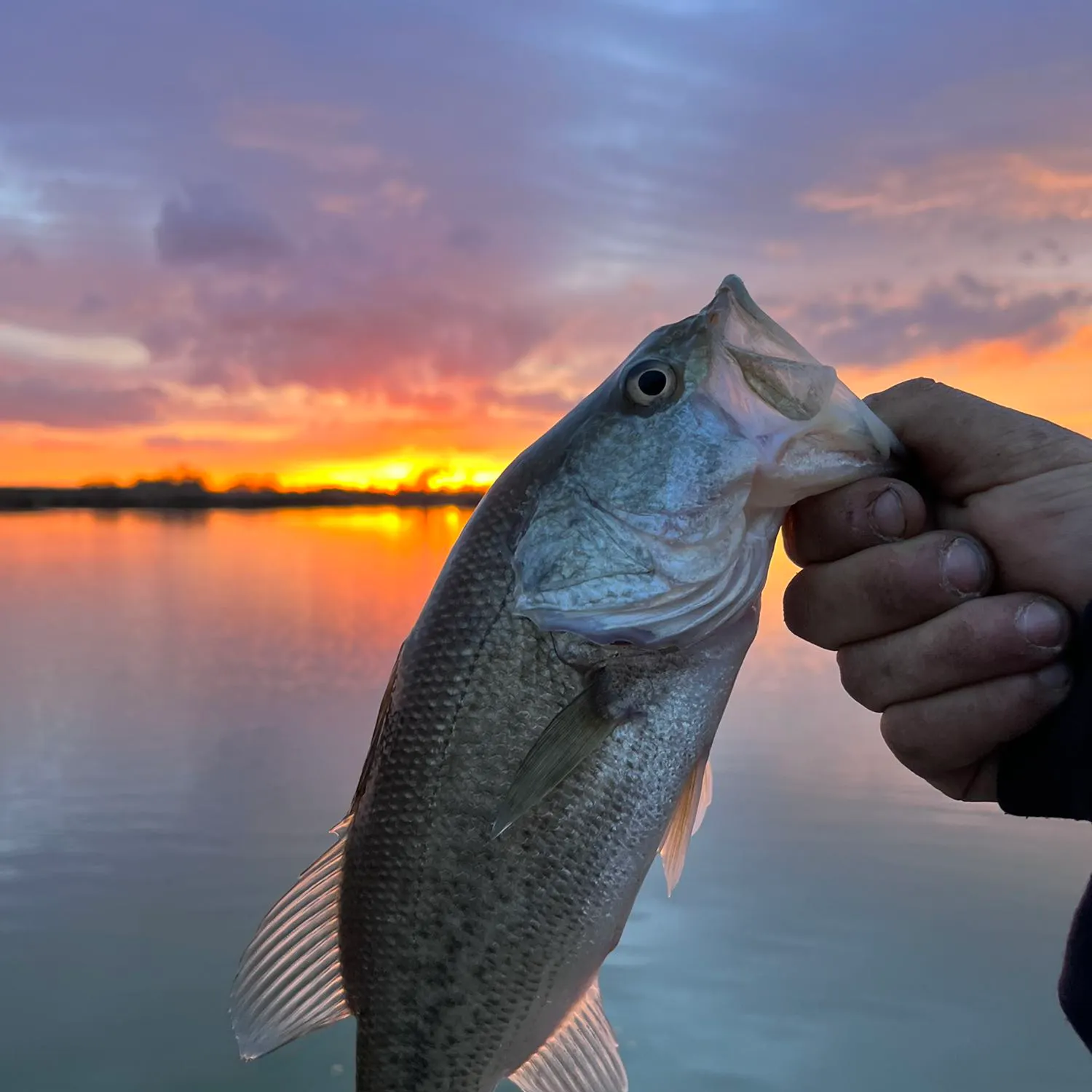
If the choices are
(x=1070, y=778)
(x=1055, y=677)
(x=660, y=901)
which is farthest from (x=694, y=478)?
(x=660, y=901)

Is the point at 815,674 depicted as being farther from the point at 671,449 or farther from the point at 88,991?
the point at 671,449

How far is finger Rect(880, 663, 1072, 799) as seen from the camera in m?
2.28

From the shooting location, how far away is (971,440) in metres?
2.35

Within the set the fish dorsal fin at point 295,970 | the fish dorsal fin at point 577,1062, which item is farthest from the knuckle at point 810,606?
the fish dorsal fin at point 295,970

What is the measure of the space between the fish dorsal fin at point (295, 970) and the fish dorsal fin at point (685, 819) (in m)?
0.88

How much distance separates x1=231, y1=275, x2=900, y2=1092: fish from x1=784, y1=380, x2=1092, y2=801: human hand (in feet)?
0.54

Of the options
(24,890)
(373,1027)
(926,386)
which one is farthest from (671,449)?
(24,890)

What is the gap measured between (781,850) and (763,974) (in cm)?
213

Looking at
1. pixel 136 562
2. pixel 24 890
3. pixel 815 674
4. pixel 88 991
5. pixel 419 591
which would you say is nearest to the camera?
pixel 88 991

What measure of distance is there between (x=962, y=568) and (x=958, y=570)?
0.01 metres

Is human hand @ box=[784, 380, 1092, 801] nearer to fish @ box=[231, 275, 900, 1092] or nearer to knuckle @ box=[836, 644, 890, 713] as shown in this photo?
knuckle @ box=[836, 644, 890, 713]

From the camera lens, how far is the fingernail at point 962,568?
2283 mm

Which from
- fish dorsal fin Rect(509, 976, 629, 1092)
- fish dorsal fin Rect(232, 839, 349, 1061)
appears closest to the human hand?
fish dorsal fin Rect(509, 976, 629, 1092)

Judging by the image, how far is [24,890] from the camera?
8.36m
